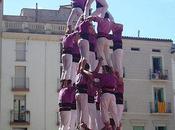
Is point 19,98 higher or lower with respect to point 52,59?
lower

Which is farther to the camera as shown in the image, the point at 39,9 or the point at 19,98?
the point at 39,9

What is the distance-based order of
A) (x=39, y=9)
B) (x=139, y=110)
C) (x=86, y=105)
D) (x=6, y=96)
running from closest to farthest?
(x=86, y=105), (x=6, y=96), (x=139, y=110), (x=39, y=9)

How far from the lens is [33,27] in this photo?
144 feet

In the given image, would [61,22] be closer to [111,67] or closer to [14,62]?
[14,62]

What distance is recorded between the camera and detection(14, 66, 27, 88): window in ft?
140

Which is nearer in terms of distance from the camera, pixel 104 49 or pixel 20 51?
pixel 104 49

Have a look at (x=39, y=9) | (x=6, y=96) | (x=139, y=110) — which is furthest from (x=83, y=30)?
(x=39, y=9)

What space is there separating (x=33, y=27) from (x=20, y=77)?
4.20m

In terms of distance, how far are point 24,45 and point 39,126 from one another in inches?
252

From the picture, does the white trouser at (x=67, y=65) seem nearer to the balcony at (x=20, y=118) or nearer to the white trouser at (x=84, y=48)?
the white trouser at (x=84, y=48)

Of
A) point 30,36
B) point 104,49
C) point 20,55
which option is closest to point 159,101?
point 30,36

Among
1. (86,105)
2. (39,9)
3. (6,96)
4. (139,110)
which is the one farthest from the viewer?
(39,9)

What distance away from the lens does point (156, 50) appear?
47156 millimetres

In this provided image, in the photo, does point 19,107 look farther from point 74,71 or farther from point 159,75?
point 74,71
